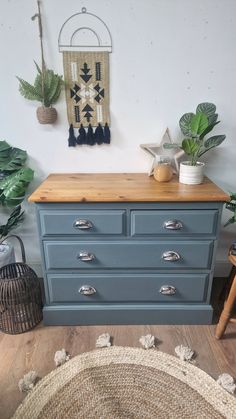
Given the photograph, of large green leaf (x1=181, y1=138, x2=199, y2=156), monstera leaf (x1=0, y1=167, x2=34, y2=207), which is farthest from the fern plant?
large green leaf (x1=181, y1=138, x2=199, y2=156)

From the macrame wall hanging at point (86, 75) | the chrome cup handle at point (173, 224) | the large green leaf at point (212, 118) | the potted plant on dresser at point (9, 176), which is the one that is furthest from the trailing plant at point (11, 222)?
the large green leaf at point (212, 118)

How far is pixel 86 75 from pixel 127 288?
1318 mm

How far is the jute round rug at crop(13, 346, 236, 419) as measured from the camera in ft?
3.91

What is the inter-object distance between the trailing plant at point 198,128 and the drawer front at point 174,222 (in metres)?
0.35

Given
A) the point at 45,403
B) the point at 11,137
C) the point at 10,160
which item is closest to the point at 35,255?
the point at 10,160

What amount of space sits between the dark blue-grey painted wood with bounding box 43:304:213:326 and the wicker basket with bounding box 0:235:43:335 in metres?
0.08

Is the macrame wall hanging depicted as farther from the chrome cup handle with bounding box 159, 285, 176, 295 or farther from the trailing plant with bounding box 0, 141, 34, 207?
the chrome cup handle with bounding box 159, 285, 176, 295

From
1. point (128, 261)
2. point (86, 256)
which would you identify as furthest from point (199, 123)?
point (86, 256)

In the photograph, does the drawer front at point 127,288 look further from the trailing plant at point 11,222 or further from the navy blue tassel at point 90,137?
the navy blue tassel at point 90,137

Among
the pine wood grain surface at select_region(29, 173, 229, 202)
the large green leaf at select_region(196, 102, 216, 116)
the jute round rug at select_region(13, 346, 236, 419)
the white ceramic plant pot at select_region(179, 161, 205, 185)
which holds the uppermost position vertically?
the large green leaf at select_region(196, 102, 216, 116)

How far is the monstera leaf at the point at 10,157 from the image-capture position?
67.9 inches

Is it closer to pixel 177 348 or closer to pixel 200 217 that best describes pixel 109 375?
Answer: pixel 177 348

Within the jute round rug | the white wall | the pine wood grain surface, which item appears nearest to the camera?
Result: the jute round rug

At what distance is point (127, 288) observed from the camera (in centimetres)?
159
